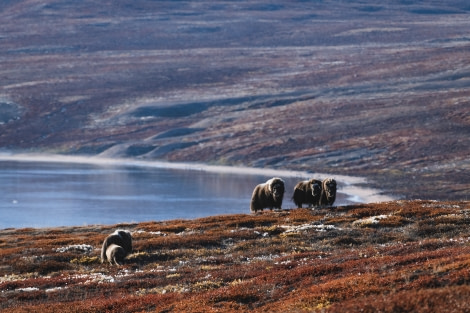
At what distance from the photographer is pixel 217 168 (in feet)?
448

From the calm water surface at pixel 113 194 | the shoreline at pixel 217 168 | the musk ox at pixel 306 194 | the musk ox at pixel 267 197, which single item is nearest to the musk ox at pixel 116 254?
the musk ox at pixel 267 197

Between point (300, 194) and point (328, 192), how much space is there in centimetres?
142

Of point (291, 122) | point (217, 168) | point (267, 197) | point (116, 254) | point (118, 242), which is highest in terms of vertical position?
point (118, 242)

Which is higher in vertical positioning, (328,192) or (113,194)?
(328,192)

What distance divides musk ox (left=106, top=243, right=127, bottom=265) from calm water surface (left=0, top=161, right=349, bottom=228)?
198 feet

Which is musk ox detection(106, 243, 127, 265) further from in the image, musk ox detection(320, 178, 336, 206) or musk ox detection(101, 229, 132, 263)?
musk ox detection(320, 178, 336, 206)

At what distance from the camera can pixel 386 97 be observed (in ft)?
540

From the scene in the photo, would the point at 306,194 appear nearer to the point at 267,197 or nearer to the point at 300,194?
the point at 300,194

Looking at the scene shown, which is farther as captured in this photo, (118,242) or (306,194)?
(306,194)

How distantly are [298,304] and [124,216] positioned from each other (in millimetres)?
78299

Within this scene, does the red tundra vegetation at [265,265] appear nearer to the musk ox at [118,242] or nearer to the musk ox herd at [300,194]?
the musk ox at [118,242]

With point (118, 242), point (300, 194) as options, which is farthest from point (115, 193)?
point (118, 242)

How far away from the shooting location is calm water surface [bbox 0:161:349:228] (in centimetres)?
9256

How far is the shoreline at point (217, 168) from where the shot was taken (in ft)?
337
